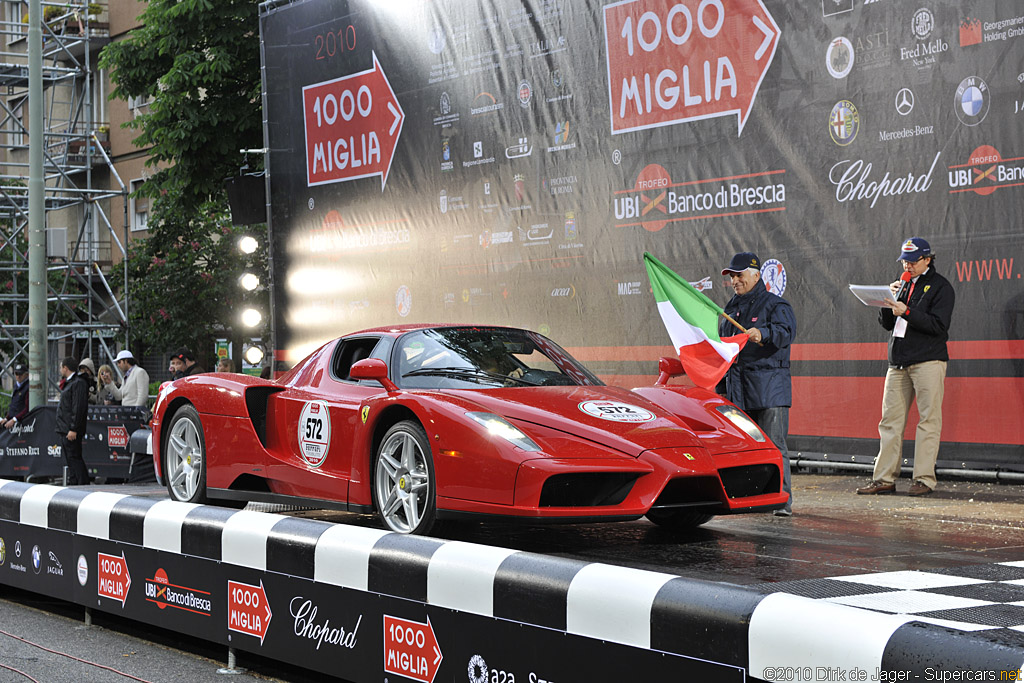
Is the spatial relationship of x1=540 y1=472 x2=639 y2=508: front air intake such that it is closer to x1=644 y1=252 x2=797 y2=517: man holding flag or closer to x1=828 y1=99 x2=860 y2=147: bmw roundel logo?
x1=644 y1=252 x2=797 y2=517: man holding flag

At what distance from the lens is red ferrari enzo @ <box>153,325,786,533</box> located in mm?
6094

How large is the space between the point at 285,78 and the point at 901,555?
11.8 meters

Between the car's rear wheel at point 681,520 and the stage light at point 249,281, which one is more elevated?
the stage light at point 249,281

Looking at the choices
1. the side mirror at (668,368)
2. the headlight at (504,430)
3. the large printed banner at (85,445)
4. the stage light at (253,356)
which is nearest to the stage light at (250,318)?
the stage light at (253,356)

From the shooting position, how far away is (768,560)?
6152 mm

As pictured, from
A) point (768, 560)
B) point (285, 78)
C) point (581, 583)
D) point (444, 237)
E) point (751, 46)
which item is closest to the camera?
point (581, 583)

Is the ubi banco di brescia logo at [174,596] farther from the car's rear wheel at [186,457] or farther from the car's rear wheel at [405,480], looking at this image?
the car's rear wheel at [186,457]

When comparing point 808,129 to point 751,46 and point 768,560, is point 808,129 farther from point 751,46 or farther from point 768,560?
point 768,560

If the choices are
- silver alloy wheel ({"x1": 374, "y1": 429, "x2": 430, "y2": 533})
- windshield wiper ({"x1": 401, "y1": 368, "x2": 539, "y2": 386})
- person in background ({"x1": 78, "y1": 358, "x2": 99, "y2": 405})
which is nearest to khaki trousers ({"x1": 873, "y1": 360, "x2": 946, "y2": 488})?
windshield wiper ({"x1": 401, "y1": 368, "x2": 539, "y2": 386})

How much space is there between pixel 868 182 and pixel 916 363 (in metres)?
1.63

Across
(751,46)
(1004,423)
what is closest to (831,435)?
(1004,423)

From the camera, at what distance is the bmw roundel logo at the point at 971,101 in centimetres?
916

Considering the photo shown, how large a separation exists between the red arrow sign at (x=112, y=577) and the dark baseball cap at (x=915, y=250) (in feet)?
18.5

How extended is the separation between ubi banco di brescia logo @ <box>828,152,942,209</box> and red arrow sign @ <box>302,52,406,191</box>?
5839mm
